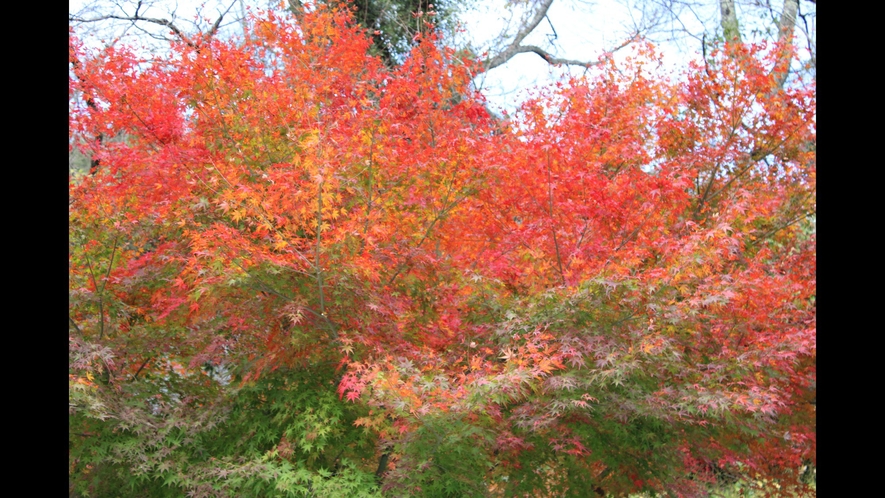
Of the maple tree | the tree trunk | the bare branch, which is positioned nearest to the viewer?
the maple tree

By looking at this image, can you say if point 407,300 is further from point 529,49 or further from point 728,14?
point 529,49

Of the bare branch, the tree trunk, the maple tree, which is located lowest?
the maple tree

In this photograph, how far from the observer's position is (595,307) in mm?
6242

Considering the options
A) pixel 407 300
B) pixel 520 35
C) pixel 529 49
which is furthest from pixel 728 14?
pixel 407 300

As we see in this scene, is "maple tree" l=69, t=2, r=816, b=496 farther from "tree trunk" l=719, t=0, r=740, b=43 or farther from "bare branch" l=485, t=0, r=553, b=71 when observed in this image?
"bare branch" l=485, t=0, r=553, b=71

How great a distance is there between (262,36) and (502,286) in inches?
167

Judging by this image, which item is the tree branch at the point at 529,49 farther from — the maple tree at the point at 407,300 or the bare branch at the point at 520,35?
the maple tree at the point at 407,300

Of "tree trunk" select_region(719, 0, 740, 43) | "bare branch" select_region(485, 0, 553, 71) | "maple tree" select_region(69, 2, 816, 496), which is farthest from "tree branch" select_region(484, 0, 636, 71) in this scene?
"maple tree" select_region(69, 2, 816, 496)

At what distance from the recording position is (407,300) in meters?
6.83

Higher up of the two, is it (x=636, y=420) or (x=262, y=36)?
(x=262, y=36)

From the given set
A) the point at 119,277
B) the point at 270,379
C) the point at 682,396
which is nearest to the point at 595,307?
the point at 682,396

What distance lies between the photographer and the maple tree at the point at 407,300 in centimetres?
607

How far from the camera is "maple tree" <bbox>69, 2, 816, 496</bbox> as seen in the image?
607 cm
